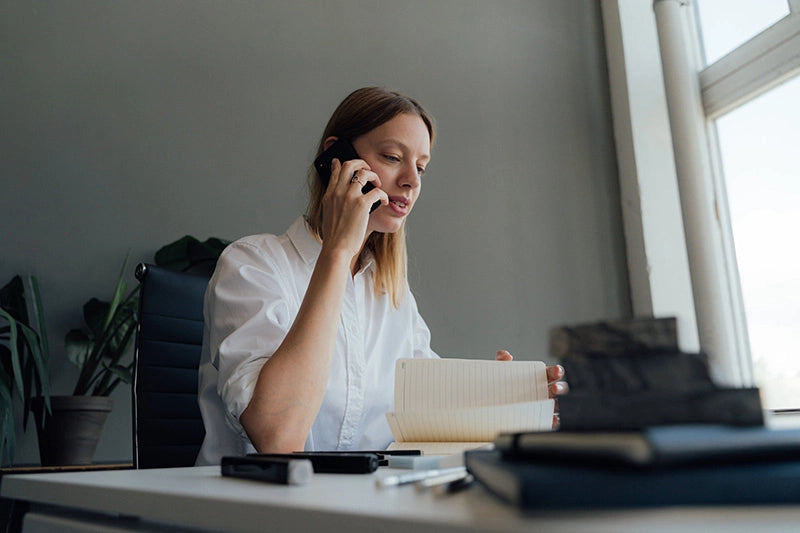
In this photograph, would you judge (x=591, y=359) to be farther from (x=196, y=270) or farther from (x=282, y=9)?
(x=282, y=9)

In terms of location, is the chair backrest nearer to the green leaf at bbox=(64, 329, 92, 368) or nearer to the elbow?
the elbow

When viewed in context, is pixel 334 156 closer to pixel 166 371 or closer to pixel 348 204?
pixel 348 204

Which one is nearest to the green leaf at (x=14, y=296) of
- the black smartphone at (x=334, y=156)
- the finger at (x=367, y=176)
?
the black smartphone at (x=334, y=156)

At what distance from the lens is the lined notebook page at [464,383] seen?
879mm

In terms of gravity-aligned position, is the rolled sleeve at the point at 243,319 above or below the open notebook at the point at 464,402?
above

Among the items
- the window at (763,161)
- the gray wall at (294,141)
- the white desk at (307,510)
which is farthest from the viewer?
the window at (763,161)

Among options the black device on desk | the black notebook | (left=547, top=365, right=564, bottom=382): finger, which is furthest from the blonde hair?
the black notebook

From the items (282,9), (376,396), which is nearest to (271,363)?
(376,396)

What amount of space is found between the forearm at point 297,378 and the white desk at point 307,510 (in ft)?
1.25

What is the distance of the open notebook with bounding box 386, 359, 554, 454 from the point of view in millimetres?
826

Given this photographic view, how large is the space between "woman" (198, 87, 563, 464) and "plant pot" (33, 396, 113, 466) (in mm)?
512

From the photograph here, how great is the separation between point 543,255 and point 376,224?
1.15 m

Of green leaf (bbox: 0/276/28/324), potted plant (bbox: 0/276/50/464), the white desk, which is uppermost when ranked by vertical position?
green leaf (bbox: 0/276/28/324)

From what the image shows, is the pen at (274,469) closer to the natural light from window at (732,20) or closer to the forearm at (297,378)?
the forearm at (297,378)
